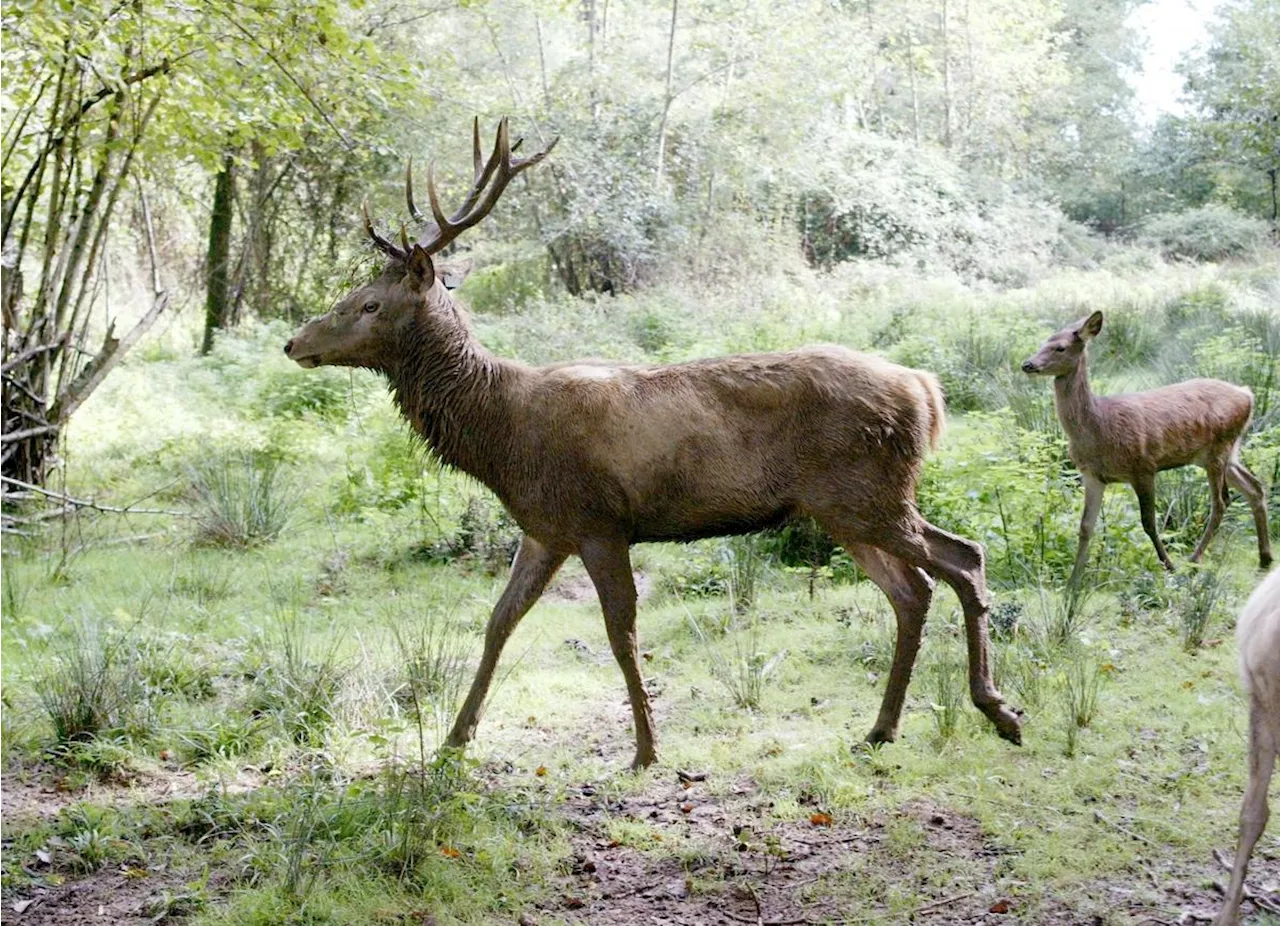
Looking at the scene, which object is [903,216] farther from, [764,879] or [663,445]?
[764,879]

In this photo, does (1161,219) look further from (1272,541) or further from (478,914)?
(478,914)

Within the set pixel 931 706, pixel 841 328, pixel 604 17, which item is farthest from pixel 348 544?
pixel 604 17

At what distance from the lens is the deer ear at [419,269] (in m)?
5.29

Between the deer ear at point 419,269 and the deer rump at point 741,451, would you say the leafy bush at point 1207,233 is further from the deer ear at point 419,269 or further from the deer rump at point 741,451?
the deer ear at point 419,269

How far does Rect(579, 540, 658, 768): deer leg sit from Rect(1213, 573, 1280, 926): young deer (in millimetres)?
2359

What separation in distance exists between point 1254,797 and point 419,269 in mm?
3701

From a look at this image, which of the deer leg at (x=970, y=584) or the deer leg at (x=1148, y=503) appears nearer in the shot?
the deer leg at (x=970, y=584)

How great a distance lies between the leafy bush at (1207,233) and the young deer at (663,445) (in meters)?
22.1

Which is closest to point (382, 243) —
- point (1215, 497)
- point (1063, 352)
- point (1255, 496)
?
point (1063, 352)

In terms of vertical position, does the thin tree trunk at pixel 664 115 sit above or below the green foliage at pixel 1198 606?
above

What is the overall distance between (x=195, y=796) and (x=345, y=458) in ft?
21.3

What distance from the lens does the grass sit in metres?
4.17

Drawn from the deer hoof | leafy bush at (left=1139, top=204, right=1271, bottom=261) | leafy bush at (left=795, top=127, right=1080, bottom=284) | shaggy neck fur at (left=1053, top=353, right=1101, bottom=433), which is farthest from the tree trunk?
leafy bush at (left=1139, top=204, right=1271, bottom=261)

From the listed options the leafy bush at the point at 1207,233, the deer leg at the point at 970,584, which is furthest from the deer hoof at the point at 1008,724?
the leafy bush at the point at 1207,233
